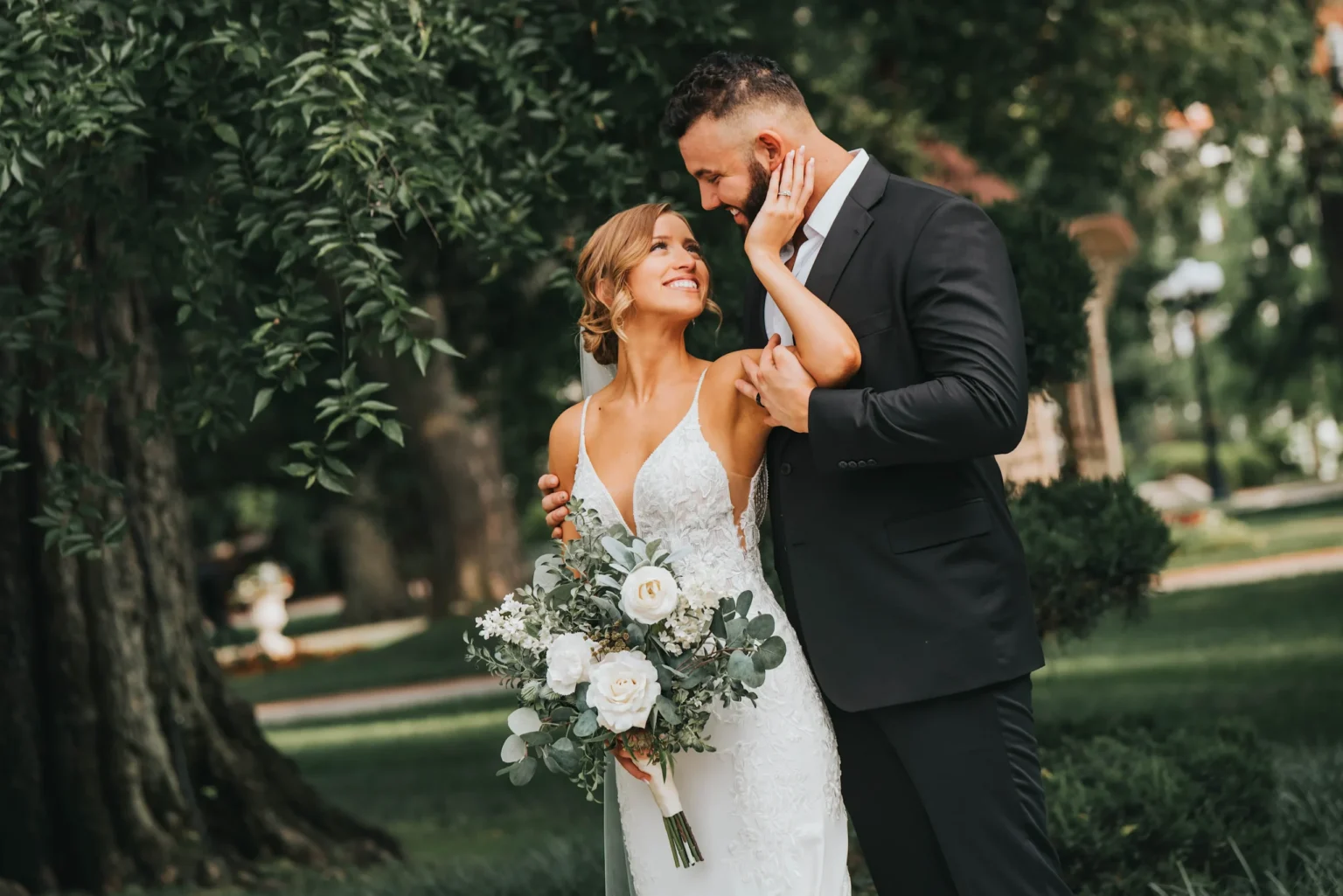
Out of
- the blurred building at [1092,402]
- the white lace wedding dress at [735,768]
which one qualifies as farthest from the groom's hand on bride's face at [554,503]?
the blurred building at [1092,402]

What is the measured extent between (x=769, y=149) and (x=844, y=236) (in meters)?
0.27

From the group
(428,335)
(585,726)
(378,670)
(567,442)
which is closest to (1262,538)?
(378,670)

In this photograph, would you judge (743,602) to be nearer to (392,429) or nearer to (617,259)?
(617,259)

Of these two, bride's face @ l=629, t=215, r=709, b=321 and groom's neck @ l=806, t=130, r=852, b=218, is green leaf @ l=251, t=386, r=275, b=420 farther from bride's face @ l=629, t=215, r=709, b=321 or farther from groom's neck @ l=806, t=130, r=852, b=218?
groom's neck @ l=806, t=130, r=852, b=218

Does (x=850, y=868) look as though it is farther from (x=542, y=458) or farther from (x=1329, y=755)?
(x=542, y=458)

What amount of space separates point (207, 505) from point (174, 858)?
22.6m

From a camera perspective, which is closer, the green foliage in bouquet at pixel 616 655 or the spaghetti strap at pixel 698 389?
the green foliage in bouquet at pixel 616 655

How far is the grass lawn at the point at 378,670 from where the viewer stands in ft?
59.2

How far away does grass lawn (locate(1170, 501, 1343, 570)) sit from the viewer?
2047cm

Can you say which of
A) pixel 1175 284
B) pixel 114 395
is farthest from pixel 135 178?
pixel 1175 284

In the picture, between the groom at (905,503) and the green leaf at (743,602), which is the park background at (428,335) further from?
the green leaf at (743,602)

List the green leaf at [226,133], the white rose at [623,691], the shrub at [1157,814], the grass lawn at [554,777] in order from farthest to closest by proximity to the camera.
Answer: the grass lawn at [554,777]
the shrub at [1157,814]
the green leaf at [226,133]
the white rose at [623,691]

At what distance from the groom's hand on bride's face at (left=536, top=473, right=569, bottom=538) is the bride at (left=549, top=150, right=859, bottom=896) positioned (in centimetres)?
4

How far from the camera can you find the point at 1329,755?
7.11m
